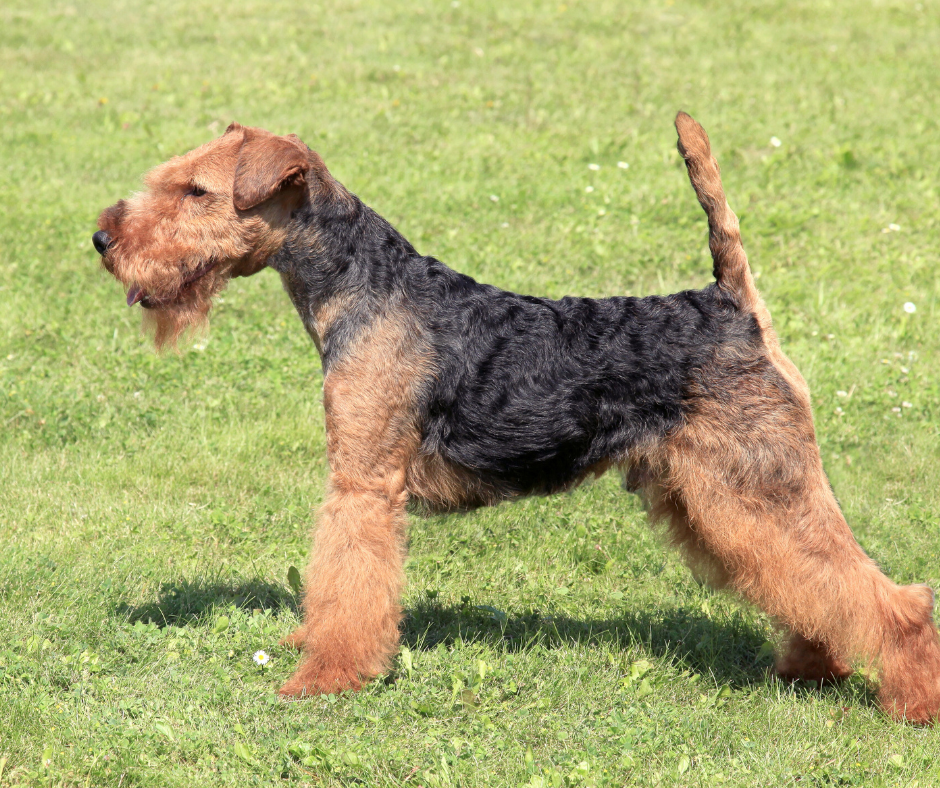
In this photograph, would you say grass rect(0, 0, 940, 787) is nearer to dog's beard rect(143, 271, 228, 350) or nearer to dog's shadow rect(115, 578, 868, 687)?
dog's shadow rect(115, 578, 868, 687)

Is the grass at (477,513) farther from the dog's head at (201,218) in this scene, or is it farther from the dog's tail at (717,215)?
the dog's tail at (717,215)

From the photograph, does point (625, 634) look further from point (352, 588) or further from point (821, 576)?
point (352, 588)

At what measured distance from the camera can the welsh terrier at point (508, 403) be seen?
12.1ft

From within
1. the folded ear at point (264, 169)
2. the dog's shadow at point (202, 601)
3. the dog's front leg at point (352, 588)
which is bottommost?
the dog's shadow at point (202, 601)

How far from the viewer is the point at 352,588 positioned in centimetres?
370

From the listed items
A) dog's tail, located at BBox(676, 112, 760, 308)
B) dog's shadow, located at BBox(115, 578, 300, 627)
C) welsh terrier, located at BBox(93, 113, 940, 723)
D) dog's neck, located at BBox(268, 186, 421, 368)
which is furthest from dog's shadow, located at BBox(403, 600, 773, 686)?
dog's tail, located at BBox(676, 112, 760, 308)

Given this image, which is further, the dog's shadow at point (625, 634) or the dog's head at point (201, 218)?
the dog's shadow at point (625, 634)

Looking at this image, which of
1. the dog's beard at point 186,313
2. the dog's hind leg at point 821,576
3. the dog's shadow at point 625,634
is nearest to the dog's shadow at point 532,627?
the dog's shadow at point 625,634

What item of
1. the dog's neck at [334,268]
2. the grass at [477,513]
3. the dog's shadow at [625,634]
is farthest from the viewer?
the dog's shadow at [625,634]

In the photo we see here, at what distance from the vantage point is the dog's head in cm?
377

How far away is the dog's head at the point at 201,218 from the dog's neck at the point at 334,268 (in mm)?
77

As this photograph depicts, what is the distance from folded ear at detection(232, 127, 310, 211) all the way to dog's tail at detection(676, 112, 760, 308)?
1.58m

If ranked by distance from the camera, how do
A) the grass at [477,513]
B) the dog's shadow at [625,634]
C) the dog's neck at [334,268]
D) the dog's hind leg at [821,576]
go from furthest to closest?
the dog's shadow at [625,634] < the dog's neck at [334,268] < the dog's hind leg at [821,576] < the grass at [477,513]

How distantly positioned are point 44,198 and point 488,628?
7146 mm
